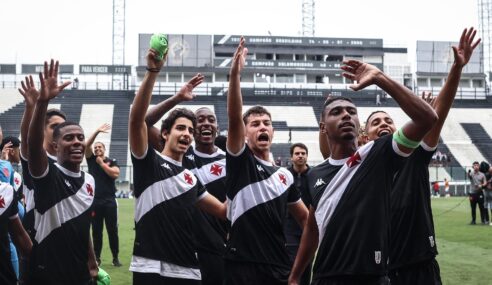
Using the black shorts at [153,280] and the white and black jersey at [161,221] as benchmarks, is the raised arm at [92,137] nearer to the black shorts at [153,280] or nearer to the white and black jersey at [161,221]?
the white and black jersey at [161,221]

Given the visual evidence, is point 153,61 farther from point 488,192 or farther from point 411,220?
point 488,192

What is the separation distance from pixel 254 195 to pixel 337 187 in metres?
1.03

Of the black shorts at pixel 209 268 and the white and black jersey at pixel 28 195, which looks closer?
the white and black jersey at pixel 28 195

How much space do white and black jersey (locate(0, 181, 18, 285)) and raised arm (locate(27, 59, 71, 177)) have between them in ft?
2.54

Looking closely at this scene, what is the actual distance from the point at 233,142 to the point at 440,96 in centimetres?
174

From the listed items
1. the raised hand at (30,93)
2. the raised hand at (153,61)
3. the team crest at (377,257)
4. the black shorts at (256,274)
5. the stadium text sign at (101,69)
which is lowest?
the black shorts at (256,274)

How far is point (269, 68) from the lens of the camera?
2482 inches

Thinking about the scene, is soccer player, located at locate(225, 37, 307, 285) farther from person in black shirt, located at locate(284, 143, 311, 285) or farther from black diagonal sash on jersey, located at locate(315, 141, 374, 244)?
person in black shirt, located at locate(284, 143, 311, 285)

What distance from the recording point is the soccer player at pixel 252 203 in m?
5.11

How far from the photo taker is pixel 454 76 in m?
4.93

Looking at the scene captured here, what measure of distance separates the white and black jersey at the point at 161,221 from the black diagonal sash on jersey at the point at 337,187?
4.31 feet

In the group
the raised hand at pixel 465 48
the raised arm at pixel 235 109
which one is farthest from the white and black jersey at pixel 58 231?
the raised hand at pixel 465 48

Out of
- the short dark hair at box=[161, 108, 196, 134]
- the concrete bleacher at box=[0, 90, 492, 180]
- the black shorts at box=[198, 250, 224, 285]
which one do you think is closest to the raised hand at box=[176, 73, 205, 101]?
the short dark hair at box=[161, 108, 196, 134]

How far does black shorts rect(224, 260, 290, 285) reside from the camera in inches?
200
